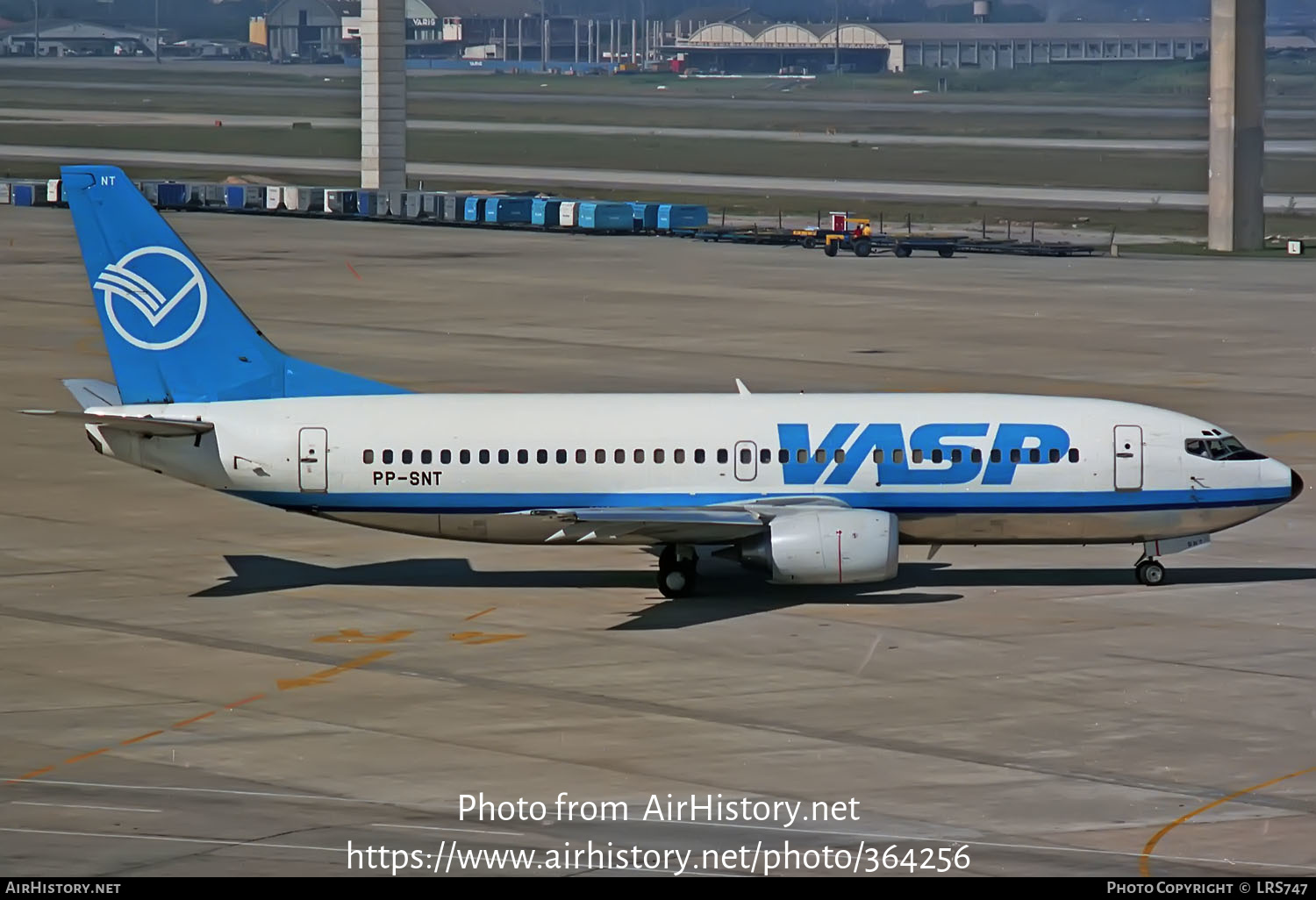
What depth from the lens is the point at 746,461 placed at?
43812 millimetres

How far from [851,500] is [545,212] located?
99.2m

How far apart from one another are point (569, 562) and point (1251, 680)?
16469 mm

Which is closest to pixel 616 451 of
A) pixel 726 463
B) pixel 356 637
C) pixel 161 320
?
pixel 726 463

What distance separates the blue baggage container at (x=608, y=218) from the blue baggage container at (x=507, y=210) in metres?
6.16

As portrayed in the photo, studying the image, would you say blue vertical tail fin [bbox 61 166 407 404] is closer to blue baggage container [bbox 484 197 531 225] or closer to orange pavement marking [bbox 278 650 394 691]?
orange pavement marking [bbox 278 650 394 691]

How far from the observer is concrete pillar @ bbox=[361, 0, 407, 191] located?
494ft

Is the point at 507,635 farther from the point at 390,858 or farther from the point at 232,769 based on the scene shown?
the point at 390,858

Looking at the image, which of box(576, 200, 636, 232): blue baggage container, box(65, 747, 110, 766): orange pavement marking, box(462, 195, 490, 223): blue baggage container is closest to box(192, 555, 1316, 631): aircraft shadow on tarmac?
box(65, 747, 110, 766): orange pavement marking

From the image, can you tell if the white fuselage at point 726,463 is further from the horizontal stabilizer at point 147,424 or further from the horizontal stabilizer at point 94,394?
the horizontal stabilizer at point 94,394

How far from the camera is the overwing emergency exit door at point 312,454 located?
4375 centimetres

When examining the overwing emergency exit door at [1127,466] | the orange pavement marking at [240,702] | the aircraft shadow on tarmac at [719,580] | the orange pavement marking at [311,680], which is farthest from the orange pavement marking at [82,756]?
the overwing emergency exit door at [1127,466]

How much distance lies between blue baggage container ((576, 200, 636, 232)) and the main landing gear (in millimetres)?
93714

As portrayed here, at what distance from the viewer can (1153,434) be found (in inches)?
1745

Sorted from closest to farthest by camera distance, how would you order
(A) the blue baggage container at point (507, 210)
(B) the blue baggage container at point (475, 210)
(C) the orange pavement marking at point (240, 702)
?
(C) the orange pavement marking at point (240, 702), (A) the blue baggage container at point (507, 210), (B) the blue baggage container at point (475, 210)
